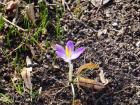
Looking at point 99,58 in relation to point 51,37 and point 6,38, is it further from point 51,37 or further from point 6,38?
point 6,38

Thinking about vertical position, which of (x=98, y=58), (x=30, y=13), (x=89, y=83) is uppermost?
(x=30, y=13)

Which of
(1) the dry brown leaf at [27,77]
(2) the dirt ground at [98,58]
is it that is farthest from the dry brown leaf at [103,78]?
(1) the dry brown leaf at [27,77]

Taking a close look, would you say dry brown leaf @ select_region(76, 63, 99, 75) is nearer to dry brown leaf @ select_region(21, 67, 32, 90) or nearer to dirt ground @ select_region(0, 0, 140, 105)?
dirt ground @ select_region(0, 0, 140, 105)

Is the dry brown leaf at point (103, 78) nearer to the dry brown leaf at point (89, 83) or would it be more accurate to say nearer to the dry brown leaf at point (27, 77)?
the dry brown leaf at point (89, 83)

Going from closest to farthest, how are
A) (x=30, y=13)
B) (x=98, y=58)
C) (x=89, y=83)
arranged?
(x=89, y=83) < (x=98, y=58) < (x=30, y=13)

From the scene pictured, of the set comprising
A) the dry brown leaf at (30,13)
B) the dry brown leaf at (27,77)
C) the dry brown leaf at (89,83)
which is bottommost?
the dry brown leaf at (89,83)

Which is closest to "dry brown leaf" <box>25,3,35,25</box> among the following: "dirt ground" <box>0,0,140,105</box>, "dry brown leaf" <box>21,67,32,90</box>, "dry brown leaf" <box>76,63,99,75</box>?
"dirt ground" <box>0,0,140,105</box>

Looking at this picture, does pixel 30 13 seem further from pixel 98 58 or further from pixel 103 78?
pixel 103 78

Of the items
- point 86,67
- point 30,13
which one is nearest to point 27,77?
point 86,67

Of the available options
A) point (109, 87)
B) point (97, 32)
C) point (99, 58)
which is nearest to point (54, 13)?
point (97, 32)
